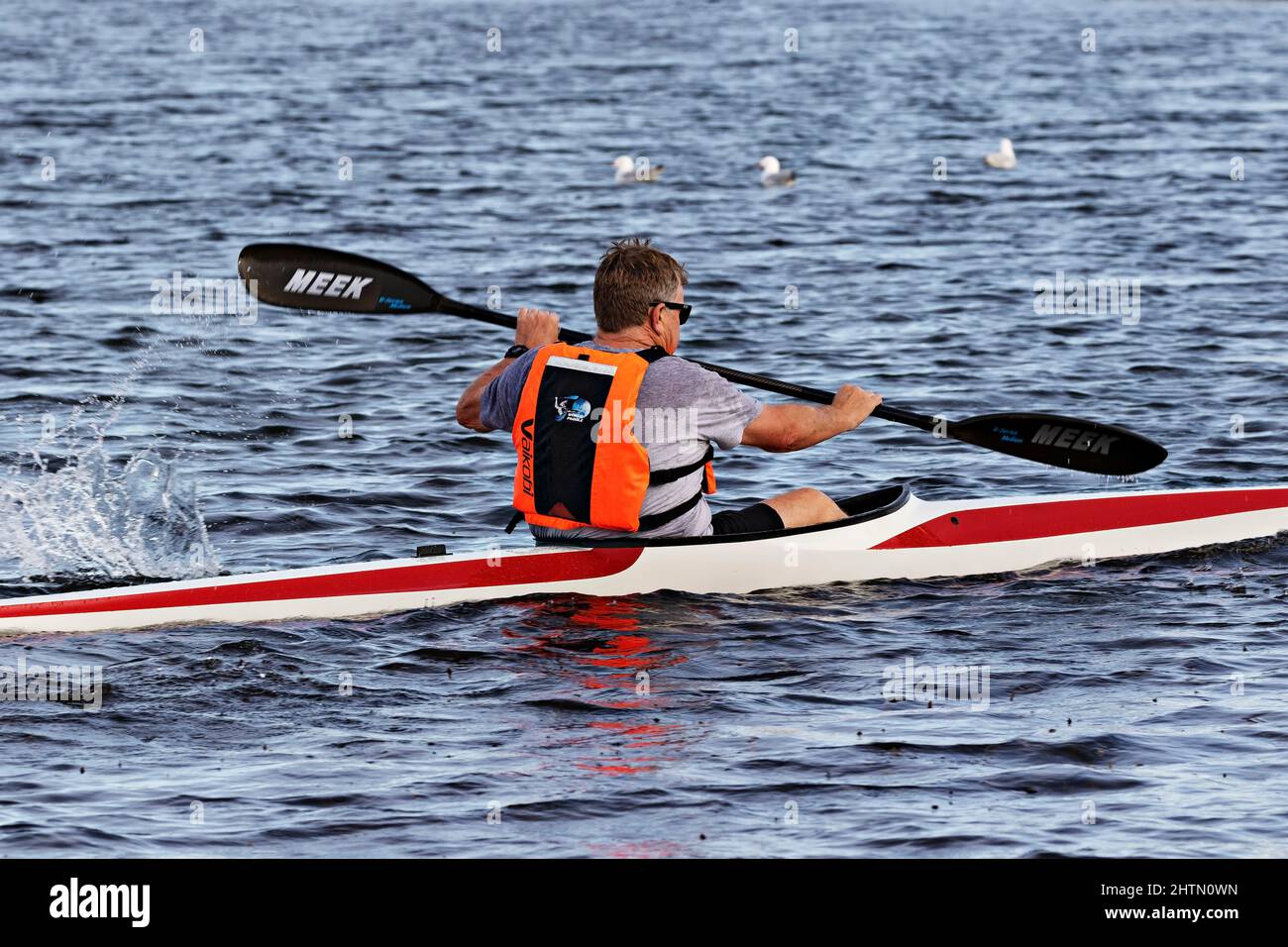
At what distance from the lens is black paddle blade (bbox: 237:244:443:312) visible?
Result: 24.9 feet

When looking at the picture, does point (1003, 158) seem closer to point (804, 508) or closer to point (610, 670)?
point (804, 508)

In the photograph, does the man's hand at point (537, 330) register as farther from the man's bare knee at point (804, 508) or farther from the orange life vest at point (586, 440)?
the man's bare knee at point (804, 508)

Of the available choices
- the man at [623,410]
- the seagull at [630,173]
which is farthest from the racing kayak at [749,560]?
the seagull at [630,173]

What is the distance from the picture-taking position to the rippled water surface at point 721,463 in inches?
204

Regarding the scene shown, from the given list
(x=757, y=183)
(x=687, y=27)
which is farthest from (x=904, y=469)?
(x=687, y=27)

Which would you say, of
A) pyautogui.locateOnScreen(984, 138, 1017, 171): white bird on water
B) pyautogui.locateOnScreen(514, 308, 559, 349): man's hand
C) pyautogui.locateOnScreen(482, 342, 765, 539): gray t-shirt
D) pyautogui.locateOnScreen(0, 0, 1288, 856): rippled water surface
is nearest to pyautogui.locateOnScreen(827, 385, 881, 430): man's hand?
pyautogui.locateOnScreen(482, 342, 765, 539): gray t-shirt

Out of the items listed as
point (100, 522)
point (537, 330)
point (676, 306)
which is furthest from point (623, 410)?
point (100, 522)

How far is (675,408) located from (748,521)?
88 centimetres

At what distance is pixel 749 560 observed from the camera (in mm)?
6934

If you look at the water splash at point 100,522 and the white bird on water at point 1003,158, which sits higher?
the white bird on water at point 1003,158

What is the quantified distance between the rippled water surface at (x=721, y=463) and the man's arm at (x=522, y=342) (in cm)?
73

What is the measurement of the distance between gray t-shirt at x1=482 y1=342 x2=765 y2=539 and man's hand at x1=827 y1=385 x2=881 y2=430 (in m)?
0.34

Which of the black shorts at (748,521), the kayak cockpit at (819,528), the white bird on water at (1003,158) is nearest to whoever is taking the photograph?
the kayak cockpit at (819,528)

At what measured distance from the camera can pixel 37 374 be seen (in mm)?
11148
